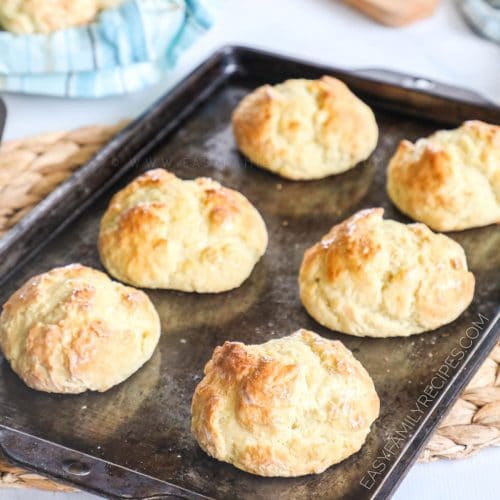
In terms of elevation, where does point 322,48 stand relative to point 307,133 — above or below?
below

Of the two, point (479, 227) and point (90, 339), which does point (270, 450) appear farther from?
point (479, 227)

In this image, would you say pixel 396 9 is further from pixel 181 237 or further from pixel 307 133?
pixel 181 237

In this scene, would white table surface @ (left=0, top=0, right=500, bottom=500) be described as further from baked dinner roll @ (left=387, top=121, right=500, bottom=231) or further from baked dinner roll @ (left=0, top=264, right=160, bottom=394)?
baked dinner roll @ (left=0, top=264, right=160, bottom=394)

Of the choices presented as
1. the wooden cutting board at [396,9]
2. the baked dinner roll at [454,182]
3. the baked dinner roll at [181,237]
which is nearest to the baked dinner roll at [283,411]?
the baked dinner roll at [181,237]

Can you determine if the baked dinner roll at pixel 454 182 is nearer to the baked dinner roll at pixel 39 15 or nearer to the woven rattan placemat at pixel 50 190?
the woven rattan placemat at pixel 50 190

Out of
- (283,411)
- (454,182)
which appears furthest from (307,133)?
(283,411)

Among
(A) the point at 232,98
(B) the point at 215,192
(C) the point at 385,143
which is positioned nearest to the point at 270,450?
(B) the point at 215,192

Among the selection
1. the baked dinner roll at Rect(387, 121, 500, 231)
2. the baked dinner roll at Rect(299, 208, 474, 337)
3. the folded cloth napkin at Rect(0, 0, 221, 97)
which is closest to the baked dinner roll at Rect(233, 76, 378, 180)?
the baked dinner roll at Rect(387, 121, 500, 231)
